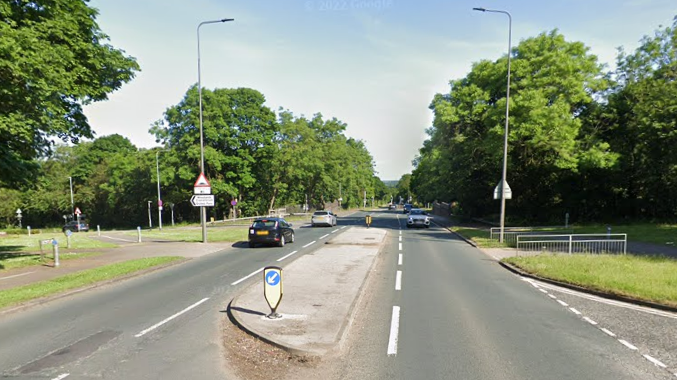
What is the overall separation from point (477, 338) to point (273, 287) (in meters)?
3.72

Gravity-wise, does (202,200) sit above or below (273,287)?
above

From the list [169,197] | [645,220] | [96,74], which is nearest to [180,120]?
[169,197]

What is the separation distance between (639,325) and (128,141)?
8791 cm

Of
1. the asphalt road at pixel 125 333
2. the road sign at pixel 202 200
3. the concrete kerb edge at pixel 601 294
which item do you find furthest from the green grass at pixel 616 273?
the road sign at pixel 202 200

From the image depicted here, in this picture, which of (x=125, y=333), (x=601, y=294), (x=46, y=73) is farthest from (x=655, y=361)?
(x=46, y=73)

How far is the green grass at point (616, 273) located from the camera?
8641 mm

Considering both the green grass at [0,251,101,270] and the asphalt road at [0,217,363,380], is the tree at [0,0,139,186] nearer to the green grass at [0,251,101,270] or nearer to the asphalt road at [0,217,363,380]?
the green grass at [0,251,101,270]

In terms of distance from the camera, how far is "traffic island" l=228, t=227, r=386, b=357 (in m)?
5.93

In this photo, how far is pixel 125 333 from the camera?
6.52 metres

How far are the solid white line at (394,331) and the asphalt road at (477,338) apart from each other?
2 cm

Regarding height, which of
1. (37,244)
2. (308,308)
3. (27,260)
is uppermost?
(308,308)

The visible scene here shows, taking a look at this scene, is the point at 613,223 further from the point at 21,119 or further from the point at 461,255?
the point at 21,119

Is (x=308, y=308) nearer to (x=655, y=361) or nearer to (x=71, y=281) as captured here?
(x=655, y=361)

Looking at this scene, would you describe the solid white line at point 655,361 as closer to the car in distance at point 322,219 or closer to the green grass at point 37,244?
the green grass at point 37,244
